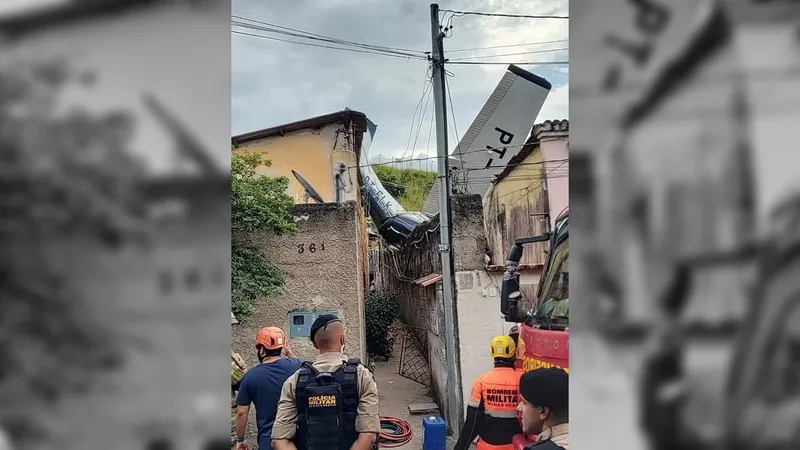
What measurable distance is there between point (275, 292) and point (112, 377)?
7.02 metres

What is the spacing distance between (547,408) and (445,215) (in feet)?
14.9

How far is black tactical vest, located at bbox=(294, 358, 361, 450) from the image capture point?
2.77 metres

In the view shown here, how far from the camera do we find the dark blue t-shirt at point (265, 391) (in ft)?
12.2

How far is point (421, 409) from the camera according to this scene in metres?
8.44

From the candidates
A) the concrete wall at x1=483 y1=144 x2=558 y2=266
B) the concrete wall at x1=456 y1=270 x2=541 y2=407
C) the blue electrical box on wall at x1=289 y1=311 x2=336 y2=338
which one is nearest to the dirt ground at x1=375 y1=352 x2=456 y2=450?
the concrete wall at x1=456 y1=270 x2=541 y2=407

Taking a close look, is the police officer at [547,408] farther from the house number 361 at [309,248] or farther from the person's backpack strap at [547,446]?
the house number 361 at [309,248]

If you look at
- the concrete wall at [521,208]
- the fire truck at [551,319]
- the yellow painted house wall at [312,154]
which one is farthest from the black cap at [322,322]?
the yellow painted house wall at [312,154]

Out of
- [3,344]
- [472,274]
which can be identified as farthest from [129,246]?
[472,274]

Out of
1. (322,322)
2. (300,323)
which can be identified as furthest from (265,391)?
(300,323)

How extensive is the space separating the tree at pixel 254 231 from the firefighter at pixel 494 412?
15.1ft

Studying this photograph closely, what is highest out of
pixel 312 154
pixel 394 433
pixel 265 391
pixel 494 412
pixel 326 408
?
pixel 312 154

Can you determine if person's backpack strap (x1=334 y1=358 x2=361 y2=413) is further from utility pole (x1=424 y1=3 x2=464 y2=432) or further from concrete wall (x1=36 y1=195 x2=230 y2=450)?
utility pole (x1=424 y1=3 x2=464 y2=432)

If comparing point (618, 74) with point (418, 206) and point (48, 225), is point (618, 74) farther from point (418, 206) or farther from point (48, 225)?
point (418, 206)

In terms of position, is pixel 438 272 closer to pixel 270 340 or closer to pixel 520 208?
pixel 520 208
